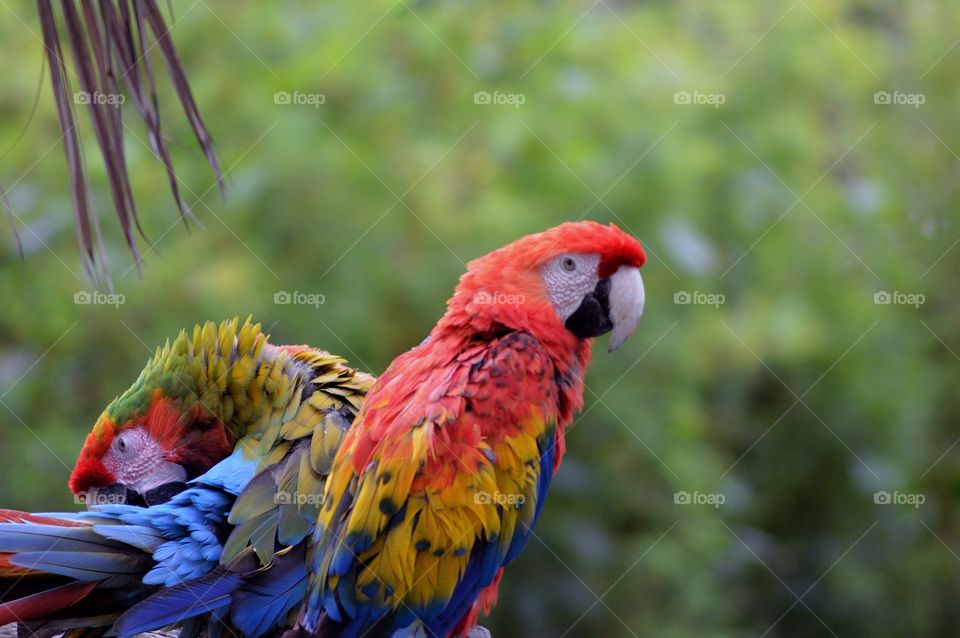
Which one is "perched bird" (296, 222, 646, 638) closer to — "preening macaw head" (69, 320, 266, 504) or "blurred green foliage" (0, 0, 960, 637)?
"preening macaw head" (69, 320, 266, 504)

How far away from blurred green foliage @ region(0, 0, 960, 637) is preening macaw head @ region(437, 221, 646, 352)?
2.46ft

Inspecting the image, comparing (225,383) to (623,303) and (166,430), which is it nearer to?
(166,430)

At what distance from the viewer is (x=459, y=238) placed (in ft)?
8.01

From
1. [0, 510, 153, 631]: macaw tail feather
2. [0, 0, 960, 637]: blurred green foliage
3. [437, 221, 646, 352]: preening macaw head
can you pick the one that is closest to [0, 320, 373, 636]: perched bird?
[0, 510, 153, 631]: macaw tail feather

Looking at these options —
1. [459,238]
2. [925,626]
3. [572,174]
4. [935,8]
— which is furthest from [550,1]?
[925,626]

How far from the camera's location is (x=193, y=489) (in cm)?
162

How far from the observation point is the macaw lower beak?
1.67 meters

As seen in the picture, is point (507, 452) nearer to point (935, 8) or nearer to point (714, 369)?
point (714, 369)

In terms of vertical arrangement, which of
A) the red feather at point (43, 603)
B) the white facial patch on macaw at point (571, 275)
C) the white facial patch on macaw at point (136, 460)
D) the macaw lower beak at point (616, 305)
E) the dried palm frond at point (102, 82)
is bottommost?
the red feather at point (43, 603)

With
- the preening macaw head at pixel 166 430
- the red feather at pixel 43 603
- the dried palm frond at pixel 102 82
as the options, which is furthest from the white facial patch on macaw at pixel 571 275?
the red feather at pixel 43 603

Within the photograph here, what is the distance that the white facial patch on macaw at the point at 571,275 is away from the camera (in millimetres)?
1663

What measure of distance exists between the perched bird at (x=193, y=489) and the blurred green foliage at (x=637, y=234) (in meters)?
0.54

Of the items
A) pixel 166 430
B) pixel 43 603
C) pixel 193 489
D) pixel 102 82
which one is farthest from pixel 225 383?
pixel 102 82

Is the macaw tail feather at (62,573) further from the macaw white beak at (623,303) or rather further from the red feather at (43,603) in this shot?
the macaw white beak at (623,303)
